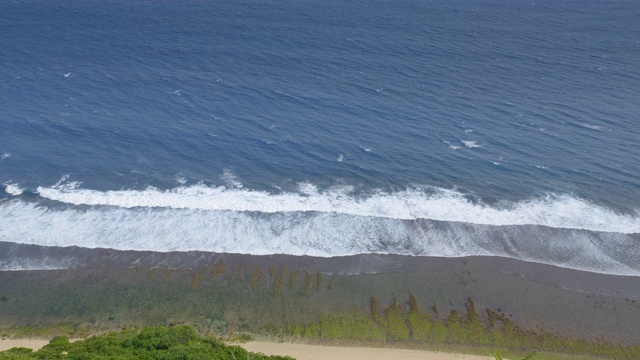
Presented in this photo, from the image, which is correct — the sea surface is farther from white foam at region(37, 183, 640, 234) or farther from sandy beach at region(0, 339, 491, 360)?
sandy beach at region(0, 339, 491, 360)

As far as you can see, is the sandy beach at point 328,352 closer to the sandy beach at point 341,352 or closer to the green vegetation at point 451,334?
the sandy beach at point 341,352

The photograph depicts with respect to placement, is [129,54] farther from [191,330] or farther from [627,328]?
[627,328]

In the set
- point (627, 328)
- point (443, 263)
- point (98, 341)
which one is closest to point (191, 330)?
point (98, 341)

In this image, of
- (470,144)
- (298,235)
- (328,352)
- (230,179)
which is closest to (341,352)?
(328,352)

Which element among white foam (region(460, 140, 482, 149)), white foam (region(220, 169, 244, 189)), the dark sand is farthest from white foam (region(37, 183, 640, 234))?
white foam (region(460, 140, 482, 149))

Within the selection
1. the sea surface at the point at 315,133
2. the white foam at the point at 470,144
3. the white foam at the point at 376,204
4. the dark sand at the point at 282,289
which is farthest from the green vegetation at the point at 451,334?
the white foam at the point at 470,144

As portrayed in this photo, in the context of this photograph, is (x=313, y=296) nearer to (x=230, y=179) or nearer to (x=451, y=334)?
(x=451, y=334)
